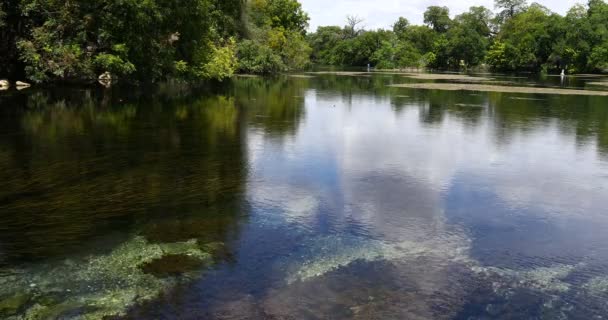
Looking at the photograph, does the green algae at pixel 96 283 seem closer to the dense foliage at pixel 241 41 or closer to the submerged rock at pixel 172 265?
the submerged rock at pixel 172 265

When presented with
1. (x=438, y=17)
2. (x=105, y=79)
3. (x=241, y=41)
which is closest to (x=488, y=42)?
(x=438, y=17)

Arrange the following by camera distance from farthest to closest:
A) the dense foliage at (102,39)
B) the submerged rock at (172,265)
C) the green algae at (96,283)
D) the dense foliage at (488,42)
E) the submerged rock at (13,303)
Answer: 1. the dense foliage at (488,42)
2. the dense foliage at (102,39)
3. the submerged rock at (172,265)
4. the green algae at (96,283)
5. the submerged rock at (13,303)

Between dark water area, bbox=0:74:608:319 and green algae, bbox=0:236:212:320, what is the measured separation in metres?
0.03

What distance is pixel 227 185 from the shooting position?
11.6 metres

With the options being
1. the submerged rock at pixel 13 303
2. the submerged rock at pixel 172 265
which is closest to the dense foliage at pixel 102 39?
the submerged rock at pixel 172 265

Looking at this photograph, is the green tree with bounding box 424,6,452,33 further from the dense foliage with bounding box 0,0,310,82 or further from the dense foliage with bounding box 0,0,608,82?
the dense foliage with bounding box 0,0,310,82

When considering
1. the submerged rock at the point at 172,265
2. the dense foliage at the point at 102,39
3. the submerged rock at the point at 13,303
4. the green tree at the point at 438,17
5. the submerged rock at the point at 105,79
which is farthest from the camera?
the green tree at the point at 438,17

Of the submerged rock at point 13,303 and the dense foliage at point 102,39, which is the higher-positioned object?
the dense foliage at point 102,39

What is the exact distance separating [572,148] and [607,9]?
87.8 meters

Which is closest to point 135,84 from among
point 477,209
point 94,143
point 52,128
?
point 52,128

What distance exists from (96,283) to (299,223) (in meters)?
3.64

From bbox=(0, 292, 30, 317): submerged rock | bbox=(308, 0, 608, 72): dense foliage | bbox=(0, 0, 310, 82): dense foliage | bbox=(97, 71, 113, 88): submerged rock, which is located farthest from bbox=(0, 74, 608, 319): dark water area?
bbox=(308, 0, 608, 72): dense foliage

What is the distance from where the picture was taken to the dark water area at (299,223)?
6496 mm

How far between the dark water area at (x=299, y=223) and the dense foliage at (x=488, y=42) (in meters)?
73.6
